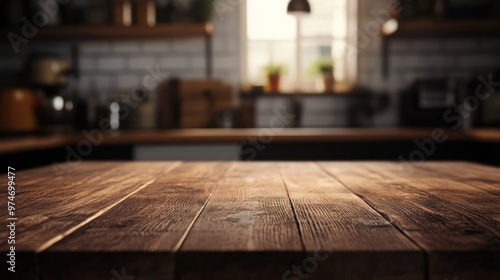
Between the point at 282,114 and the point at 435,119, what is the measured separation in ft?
3.59

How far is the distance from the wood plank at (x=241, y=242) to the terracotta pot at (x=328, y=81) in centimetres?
287

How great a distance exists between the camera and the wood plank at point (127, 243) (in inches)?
22.4

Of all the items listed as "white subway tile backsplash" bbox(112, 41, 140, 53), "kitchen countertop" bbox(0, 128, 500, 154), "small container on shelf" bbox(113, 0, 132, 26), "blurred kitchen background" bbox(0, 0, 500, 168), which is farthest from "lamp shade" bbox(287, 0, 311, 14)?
"white subway tile backsplash" bbox(112, 41, 140, 53)

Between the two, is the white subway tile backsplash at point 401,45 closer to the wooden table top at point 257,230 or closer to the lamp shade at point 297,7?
the lamp shade at point 297,7

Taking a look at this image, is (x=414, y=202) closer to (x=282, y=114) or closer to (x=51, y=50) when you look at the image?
(x=282, y=114)

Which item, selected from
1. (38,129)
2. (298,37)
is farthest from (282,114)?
(38,129)

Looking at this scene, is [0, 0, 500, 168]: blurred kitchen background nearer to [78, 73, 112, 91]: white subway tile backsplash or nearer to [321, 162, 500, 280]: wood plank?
[78, 73, 112, 91]: white subway tile backsplash

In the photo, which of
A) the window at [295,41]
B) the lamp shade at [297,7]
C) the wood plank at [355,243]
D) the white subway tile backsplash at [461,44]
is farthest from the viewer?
the window at [295,41]

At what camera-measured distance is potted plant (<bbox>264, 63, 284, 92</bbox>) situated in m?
3.69

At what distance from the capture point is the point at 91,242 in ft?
2.00

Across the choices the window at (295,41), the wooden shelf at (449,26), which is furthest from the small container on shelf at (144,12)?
the wooden shelf at (449,26)

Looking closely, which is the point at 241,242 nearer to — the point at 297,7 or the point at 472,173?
the point at 472,173

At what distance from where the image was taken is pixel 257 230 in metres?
0.67

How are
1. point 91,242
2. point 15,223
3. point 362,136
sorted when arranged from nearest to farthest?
1. point 91,242
2. point 15,223
3. point 362,136
